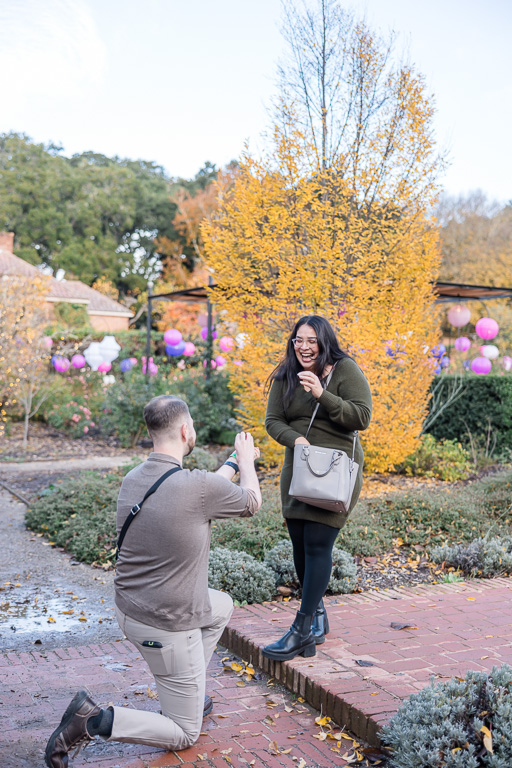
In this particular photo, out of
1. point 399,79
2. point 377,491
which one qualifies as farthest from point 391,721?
point 399,79

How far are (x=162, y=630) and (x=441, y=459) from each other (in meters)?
7.84

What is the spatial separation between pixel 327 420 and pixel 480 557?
2421mm

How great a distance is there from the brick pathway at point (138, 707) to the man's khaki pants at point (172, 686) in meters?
0.12

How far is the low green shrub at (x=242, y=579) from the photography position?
4.21m

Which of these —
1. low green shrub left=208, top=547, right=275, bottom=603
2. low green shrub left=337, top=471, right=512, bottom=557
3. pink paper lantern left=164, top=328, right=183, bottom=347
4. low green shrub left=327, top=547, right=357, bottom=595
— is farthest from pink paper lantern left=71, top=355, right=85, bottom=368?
low green shrub left=327, top=547, right=357, bottom=595

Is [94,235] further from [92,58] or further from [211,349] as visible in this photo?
[92,58]

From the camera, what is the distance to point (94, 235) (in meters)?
39.0

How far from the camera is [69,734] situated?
89.4 inches

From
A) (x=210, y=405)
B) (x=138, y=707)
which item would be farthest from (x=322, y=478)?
(x=210, y=405)

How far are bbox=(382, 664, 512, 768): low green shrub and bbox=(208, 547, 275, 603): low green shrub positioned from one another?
1.79 meters

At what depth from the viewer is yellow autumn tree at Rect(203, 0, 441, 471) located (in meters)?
7.54

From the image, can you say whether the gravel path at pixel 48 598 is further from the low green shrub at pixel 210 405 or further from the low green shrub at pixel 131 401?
the low green shrub at pixel 131 401

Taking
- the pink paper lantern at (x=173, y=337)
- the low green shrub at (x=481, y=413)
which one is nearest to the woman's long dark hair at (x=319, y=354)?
the low green shrub at (x=481, y=413)

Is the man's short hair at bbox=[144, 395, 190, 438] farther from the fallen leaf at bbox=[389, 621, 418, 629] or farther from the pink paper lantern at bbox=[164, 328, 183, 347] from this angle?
the pink paper lantern at bbox=[164, 328, 183, 347]
